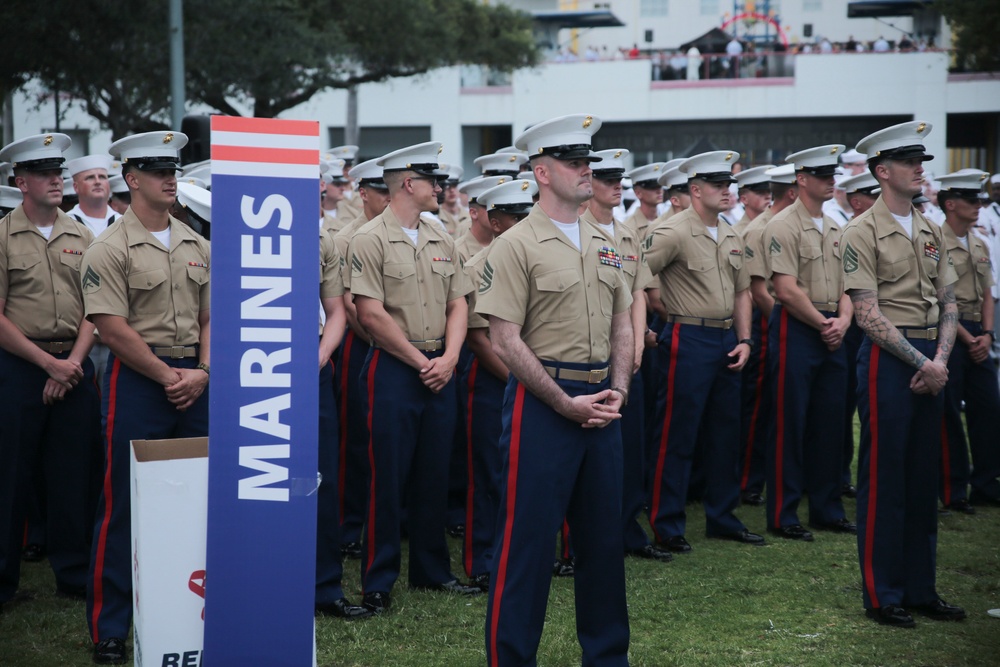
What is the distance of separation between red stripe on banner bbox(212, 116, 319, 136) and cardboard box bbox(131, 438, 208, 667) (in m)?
1.10

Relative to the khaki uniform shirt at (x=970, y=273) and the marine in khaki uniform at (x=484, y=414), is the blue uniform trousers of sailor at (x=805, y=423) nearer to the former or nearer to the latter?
the khaki uniform shirt at (x=970, y=273)

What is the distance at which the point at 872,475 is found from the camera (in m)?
5.54

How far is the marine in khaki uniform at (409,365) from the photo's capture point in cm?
566

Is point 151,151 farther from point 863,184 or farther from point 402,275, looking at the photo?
point 863,184

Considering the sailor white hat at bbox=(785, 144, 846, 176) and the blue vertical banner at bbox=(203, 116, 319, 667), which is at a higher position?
the sailor white hat at bbox=(785, 144, 846, 176)

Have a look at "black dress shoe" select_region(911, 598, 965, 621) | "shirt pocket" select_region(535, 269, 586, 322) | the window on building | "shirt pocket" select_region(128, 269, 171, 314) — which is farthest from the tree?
the window on building

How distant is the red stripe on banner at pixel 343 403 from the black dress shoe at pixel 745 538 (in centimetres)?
241

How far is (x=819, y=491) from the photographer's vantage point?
7375 millimetres

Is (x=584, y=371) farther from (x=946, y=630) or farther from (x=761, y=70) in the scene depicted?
(x=761, y=70)

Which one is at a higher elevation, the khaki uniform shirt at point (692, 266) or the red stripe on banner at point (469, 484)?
the khaki uniform shirt at point (692, 266)

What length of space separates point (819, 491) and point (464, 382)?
2.51m

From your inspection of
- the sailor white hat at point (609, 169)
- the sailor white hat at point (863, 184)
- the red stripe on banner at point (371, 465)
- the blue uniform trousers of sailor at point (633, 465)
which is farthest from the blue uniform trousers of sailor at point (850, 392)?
the red stripe on banner at point (371, 465)

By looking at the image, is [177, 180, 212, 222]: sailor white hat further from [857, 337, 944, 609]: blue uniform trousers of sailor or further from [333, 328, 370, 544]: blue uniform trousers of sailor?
[857, 337, 944, 609]: blue uniform trousers of sailor

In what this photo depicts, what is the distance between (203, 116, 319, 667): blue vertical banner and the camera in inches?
135
